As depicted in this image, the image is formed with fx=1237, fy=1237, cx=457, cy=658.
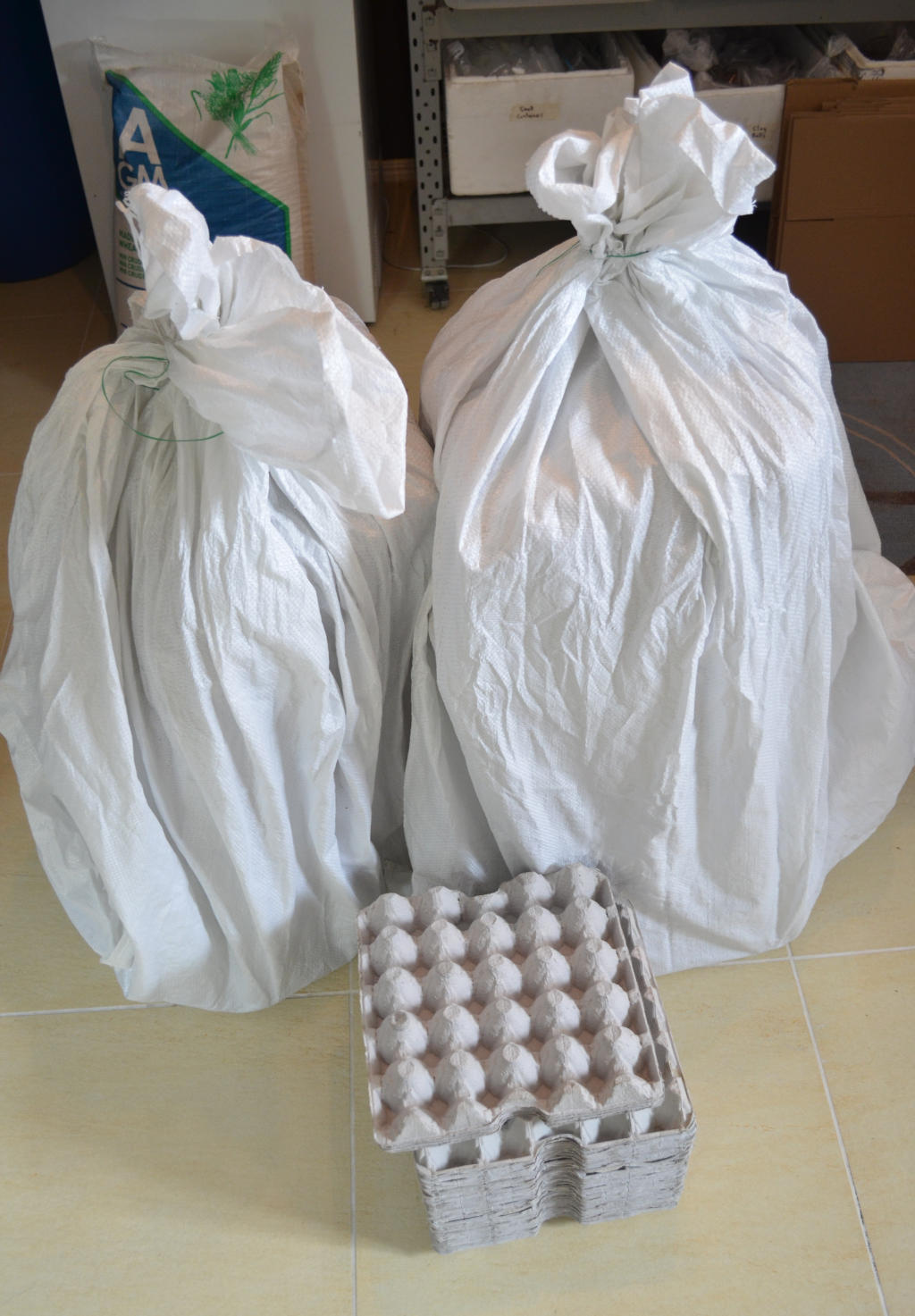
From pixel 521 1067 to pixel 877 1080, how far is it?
0.45m

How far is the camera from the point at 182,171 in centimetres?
196

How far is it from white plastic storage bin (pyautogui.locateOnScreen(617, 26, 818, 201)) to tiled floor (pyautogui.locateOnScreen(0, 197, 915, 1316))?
3.96ft

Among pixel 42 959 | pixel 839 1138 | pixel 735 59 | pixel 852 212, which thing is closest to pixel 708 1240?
pixel 839 1138

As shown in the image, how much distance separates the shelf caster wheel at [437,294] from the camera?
91.4 inches

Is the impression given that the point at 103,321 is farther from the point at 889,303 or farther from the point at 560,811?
the point at 560,811

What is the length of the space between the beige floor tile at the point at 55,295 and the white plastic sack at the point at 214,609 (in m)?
1.36

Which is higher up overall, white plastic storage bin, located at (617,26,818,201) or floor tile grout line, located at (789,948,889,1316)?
Result: white plastic storage bin, located at (617,26,818,201)

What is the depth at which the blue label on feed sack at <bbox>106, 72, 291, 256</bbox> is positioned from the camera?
6.31 feet

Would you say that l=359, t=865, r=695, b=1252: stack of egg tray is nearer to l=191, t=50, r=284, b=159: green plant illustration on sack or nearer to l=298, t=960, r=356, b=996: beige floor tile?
l=298, t=960, r=356, b=996: beige floor tile

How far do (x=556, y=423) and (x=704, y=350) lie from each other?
15 cm

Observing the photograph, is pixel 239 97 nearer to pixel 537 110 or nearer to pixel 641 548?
pixel 537 110

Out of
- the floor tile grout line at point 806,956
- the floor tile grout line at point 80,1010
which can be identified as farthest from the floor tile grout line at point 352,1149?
the floor tile grout line at point 806,956

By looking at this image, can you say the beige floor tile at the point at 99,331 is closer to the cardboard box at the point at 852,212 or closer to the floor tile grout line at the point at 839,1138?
the cardboard box at the point at 852,212

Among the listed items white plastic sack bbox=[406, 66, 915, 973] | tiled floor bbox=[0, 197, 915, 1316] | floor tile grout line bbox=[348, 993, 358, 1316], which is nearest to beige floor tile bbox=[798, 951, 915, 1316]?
tiled floor bbox=[0, 197, 915, 1316]
